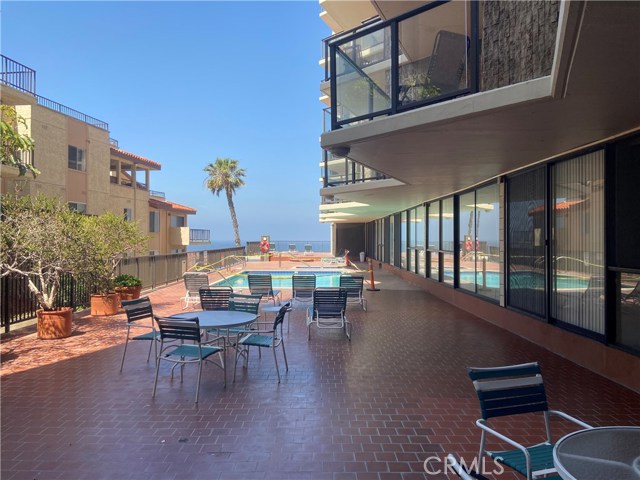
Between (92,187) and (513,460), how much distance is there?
85.6ft

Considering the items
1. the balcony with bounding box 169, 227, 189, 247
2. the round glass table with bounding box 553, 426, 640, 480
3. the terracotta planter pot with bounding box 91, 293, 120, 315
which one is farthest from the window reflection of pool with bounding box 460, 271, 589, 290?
the balcony with bounding box 169, 227, 189, 247

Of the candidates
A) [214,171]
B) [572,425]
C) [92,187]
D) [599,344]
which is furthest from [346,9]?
[214,171]

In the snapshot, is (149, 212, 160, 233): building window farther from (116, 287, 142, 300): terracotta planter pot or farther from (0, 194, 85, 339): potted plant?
(0, 194, 85, 339): potted plant

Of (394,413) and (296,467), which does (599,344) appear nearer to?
(394,413)

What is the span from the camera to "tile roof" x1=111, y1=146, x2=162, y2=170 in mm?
28212

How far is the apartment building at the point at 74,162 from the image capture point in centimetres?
1562

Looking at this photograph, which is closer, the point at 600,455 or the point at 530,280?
the point at 600,455

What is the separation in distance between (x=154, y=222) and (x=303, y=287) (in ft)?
83.7

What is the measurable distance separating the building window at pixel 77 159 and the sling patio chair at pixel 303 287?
17404mm

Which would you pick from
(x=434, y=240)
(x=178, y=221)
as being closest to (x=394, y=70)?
(x=434, y=240)

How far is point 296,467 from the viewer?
3395mm

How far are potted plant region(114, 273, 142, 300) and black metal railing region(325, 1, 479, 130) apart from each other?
24.2 ft

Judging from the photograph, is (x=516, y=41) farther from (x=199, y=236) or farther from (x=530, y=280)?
(x=199, y=236)

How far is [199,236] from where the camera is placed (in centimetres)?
4025
